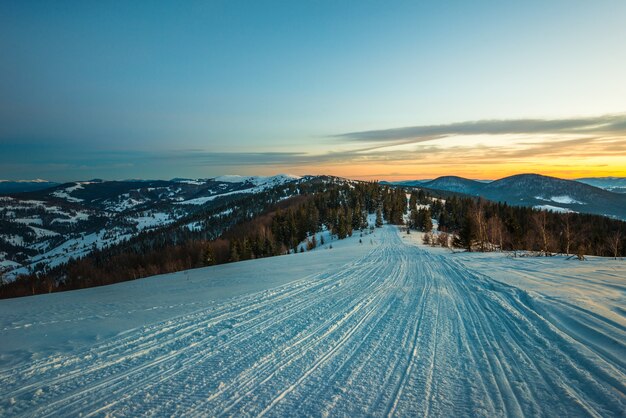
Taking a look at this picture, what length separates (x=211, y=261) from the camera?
2092 inches

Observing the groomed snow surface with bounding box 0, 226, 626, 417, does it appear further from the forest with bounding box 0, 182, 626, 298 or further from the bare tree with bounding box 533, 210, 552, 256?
the forest with bounding box 0, 182, 626, 298

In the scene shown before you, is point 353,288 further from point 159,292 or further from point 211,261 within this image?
point 211,261

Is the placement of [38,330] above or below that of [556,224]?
above

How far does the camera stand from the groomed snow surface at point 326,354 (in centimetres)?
461

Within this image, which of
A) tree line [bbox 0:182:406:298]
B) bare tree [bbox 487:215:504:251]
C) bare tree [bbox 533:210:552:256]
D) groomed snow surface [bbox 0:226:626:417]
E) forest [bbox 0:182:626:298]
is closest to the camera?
groomed snow surface [bbox 0:226:626:417]

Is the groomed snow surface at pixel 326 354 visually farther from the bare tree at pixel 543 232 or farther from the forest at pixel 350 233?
the forest at pixel 350 233

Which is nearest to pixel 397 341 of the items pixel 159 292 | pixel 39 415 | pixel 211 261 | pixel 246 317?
pixel 246 317

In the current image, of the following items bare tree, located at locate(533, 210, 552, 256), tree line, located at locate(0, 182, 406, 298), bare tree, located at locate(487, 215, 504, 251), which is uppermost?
bare tree, located at locate(533, 210, 552, 256)

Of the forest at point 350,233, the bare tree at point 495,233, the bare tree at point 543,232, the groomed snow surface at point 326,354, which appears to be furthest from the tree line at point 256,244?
the groomed snow surface at point 326,354

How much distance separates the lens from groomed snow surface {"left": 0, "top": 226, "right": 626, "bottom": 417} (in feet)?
15.1

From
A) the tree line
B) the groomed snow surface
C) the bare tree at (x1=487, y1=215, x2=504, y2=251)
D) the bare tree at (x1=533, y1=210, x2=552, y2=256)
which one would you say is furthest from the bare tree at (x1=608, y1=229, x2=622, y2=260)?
the tree line

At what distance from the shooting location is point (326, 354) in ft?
20.6

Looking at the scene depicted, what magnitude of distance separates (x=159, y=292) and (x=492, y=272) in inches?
661

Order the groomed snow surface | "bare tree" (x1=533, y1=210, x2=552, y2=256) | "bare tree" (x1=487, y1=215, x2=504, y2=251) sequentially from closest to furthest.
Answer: the groomed snow surface, "bare tree" (x1=533, y1=210, x2=552, y2=256), "bare tree" (x1=487, y1=215, x2=504, y2=251)
